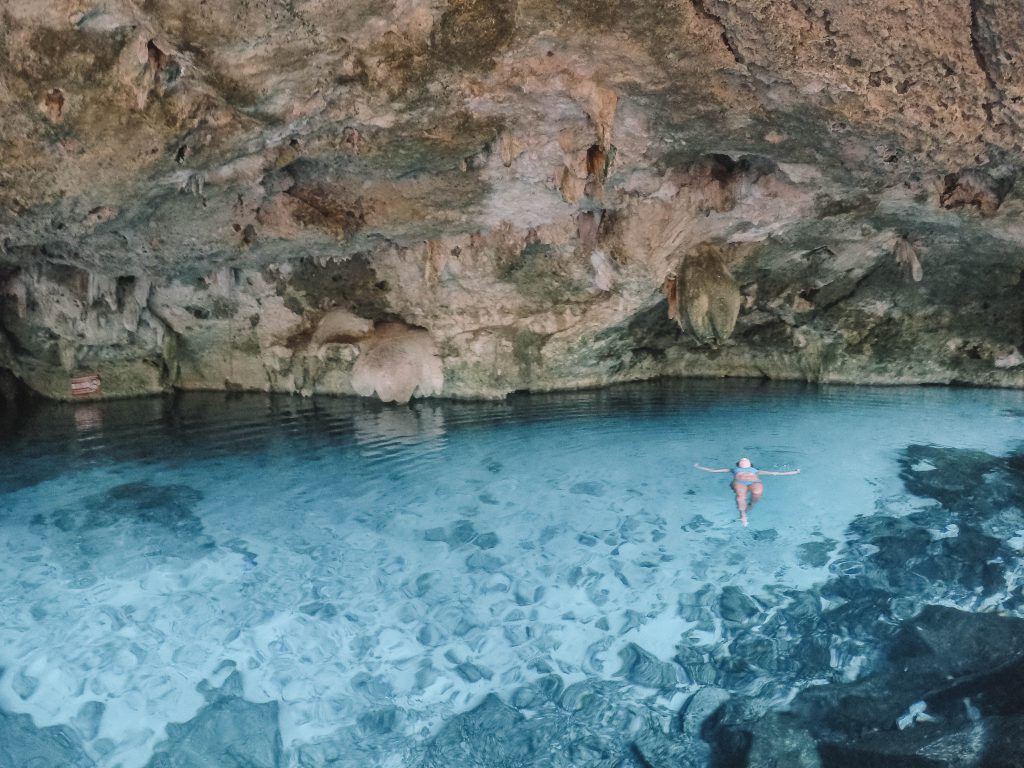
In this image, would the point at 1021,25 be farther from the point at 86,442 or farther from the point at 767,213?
the point at 86,442

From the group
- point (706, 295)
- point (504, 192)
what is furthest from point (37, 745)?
point (706, 295)

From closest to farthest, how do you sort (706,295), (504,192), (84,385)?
(504,192), (706,295), (84,385)

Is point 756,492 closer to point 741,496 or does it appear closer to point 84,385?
point 741,496

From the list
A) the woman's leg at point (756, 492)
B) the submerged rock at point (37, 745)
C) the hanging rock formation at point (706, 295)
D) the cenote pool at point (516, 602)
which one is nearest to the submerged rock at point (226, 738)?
the cenote pool at point (516, 602)

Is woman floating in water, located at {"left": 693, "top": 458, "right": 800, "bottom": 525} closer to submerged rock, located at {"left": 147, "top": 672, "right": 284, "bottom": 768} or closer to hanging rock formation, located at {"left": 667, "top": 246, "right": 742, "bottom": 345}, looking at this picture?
hanging rock formation, located at {"left": 667, "top": 246, "right": 742, "bottom": 345}

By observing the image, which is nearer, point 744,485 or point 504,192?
point 744,485

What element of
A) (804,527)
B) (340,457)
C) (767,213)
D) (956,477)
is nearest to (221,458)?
(340,457)

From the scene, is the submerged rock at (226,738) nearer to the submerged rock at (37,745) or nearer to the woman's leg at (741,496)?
the submerged rock at (37,745)
